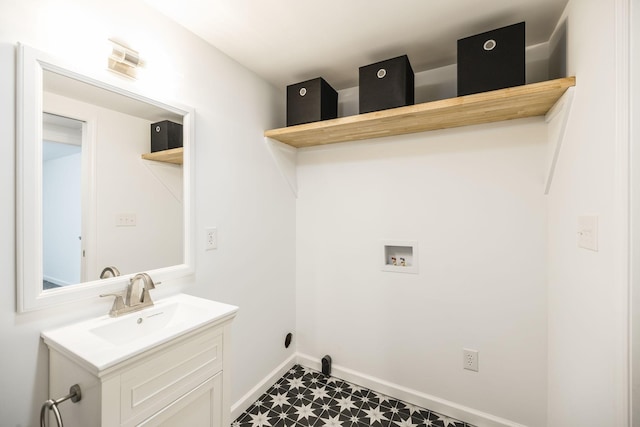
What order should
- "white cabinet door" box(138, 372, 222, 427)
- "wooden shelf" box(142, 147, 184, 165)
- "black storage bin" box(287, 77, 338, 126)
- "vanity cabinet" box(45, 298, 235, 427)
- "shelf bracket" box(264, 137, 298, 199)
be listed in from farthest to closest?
1. "shelf bracket" box(264, 137, 298, 199)
2. "black storage bin" box(287, 77, 338, 126)
3. "wooden shelf" box(142, 147, 184, 165)
4. "white cabinet door" box(138, 372, 222, 427)
5. "vanity cabinet" box(45, 298, 235, 427)

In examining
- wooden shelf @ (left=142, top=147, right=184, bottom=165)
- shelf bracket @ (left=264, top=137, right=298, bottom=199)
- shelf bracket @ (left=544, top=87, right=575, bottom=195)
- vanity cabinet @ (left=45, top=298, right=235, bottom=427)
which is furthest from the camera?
shelf bracket @ (left=264, top=137, right=298, bottom=199)

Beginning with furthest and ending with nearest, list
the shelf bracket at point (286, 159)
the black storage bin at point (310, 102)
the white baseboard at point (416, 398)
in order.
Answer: the shelf bracket at point (286, 159)
the black storage bin at point (310, 102)
the white baseboard at point (416, 398)

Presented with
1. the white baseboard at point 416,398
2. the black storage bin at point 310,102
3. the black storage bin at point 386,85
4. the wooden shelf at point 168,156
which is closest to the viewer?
the wooden shelf at point 168,156

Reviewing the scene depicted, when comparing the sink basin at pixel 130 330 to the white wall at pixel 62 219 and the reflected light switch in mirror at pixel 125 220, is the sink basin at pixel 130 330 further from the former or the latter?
the reflected light switch in mirror at pixel 125 220

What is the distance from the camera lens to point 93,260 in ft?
3.78

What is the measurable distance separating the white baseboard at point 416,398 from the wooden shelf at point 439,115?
1782mm

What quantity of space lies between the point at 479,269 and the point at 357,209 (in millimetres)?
889

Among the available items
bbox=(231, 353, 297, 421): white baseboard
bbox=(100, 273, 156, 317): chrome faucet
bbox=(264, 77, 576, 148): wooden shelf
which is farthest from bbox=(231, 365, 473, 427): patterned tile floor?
bbox=(264, 77, 576, 148): wooden shelf

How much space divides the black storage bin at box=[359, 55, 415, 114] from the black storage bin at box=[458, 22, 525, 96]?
0.27 metres

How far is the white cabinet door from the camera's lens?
3.20 ft

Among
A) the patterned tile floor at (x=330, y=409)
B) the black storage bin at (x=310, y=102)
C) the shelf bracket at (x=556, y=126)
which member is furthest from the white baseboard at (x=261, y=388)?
the shelf bracket at (x=556, y=126)

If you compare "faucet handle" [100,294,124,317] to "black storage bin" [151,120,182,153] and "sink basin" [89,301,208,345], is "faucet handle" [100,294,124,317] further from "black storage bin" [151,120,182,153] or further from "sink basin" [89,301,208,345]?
"black storage bin" [151,120,182,153]

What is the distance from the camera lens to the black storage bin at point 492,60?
1.31 metres

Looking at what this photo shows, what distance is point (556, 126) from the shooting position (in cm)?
137
